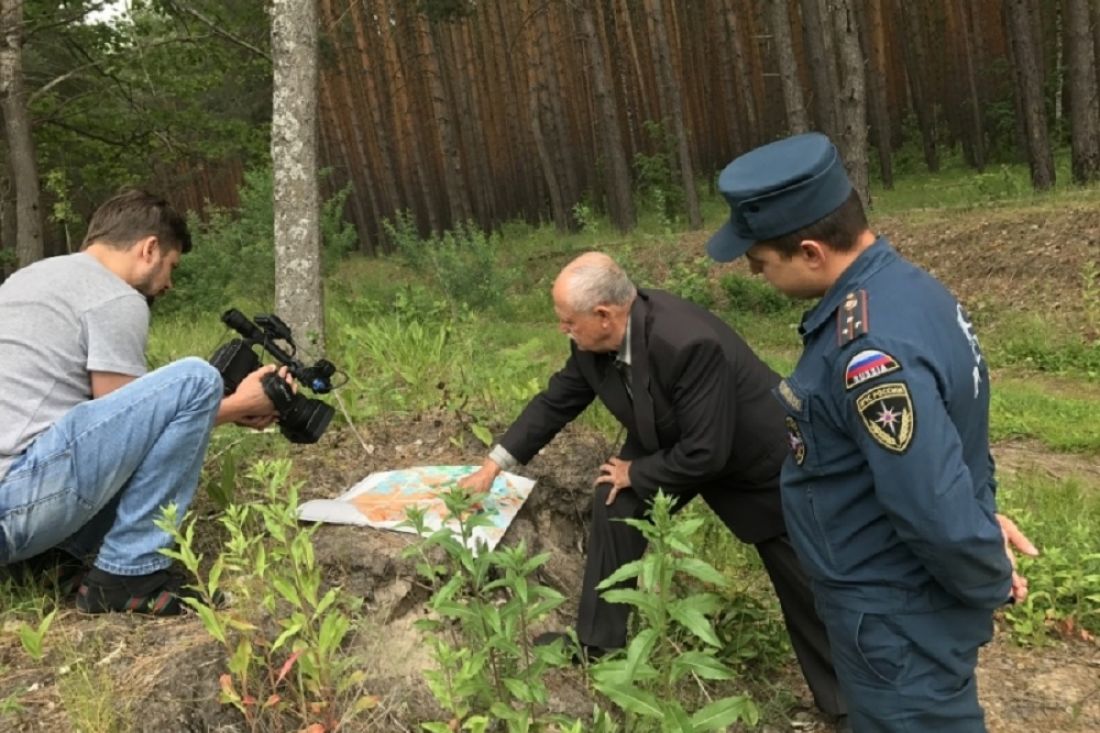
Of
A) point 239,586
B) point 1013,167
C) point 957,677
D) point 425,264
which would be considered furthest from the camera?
point 1013,167

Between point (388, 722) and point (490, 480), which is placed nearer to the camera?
point (388, 722)

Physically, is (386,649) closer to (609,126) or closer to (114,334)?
(114,334)

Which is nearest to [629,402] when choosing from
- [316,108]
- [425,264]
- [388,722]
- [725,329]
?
Answer: [725,329]

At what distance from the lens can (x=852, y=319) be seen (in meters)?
1.69

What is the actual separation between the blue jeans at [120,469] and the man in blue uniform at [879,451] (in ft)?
5.73

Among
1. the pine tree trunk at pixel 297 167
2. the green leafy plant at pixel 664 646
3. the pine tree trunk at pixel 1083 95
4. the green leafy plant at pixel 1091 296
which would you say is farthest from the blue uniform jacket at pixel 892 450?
the pine tree trunk at pixel 1083 95

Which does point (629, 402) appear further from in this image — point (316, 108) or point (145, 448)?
point (316, 108)

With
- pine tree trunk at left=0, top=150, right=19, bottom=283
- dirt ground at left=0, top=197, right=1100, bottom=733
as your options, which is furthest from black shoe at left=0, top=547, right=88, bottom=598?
pine tree trunk at left=0, top=150, right=19, bottom=283

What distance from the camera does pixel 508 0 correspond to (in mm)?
26500

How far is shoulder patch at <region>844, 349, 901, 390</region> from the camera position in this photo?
1592 mm

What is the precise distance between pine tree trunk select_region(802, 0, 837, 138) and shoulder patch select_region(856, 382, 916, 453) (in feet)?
55.2

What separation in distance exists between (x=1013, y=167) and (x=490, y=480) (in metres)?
20.3

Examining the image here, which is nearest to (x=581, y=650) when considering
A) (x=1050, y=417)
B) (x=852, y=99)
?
(x=1050, y=417)

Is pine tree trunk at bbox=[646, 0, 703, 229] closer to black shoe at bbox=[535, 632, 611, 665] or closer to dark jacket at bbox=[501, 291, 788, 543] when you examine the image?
dark jacket at bbox=[501, 291, 788, 543]
